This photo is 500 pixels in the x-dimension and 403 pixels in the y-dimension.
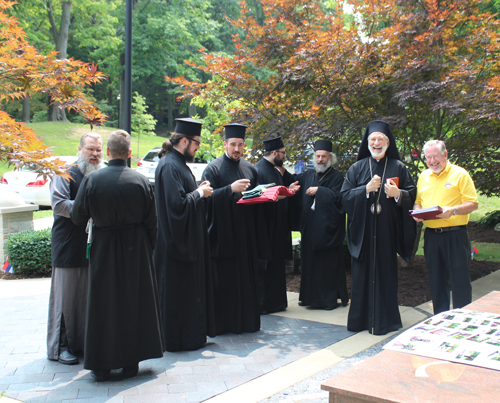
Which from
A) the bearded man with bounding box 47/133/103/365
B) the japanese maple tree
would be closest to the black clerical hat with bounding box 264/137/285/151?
the bearded man with bounding box 47/133/103/365

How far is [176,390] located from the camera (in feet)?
12.6

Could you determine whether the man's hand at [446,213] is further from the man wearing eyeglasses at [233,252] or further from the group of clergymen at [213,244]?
the man wearing eyeglasses at [233,252]

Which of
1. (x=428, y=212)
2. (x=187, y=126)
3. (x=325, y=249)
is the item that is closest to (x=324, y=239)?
(x=325, y=249)

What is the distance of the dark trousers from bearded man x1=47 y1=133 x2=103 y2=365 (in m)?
3.63

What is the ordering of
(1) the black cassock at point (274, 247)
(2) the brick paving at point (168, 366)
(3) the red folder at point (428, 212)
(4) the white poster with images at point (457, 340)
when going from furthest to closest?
1. (1) the black cassock at point (274, 247)
2. (3) the red folder at point (428, 212)
3. (2) the brick paving at point (168, 366)
4. (4) the white poster with images at point (457, 340)

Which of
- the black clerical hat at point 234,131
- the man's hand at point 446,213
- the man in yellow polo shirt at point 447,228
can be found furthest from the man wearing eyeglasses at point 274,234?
the man's hand at point 446,213

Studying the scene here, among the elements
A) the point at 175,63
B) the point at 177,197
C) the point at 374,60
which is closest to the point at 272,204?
the point at 177,197

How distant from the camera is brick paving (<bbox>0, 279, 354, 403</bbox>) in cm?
380

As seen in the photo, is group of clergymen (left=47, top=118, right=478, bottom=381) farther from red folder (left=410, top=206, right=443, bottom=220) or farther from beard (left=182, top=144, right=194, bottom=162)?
red folder (left=410, top=206, right=443, bottom=220)

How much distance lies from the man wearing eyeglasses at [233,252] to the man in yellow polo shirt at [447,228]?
189 cm

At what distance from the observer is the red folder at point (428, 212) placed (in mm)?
4734

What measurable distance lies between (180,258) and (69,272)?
1.06 meters

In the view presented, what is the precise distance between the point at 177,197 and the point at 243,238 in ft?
3.61

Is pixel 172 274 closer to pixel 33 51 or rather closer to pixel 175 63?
pixel 33 51
